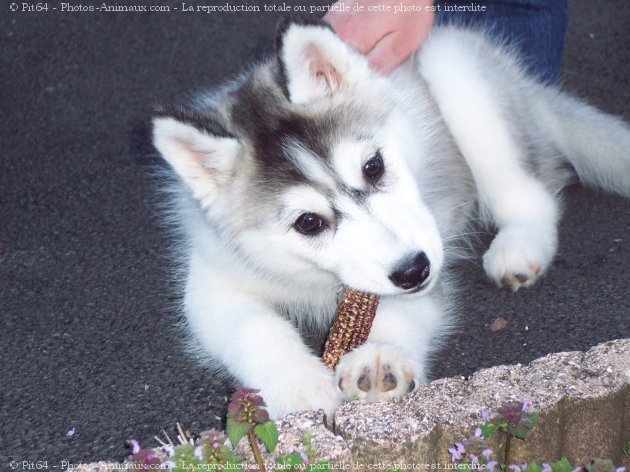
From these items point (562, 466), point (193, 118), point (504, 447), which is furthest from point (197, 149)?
point (562, 466)

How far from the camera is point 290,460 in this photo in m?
2.09

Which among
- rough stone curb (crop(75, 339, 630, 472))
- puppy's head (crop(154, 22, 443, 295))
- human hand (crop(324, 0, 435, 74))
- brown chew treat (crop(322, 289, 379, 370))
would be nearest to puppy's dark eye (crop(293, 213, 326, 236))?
puppy's head (crop(154, 22, 443, 295))

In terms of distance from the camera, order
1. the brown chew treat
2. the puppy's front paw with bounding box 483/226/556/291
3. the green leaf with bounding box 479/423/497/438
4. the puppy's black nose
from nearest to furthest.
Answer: the green leaf with bounding box 479/423/497/438 → the puppy's black nose → the brown chew treat → the puppy's front paw with bounding box 483/226/556/291

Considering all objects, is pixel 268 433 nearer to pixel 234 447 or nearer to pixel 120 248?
pixel 234 447

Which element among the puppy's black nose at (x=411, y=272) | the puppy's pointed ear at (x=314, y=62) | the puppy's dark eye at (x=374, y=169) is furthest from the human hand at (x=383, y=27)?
the puppy's black nose at (x=411, y=272)

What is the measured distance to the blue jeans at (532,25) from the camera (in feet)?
14.8

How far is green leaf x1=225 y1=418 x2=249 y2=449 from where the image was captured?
2.05m

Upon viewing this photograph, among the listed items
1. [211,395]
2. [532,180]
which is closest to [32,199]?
[211,395]

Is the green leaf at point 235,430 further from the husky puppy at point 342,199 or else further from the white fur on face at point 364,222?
the white fur on face at point 364,222

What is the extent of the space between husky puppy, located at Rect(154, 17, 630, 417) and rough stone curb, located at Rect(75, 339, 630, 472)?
1.07 ft

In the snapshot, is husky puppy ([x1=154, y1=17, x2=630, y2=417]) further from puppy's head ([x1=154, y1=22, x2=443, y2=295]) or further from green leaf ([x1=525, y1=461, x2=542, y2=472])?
green leaf ([x1=525, y1=461, x2=542, y2=472])

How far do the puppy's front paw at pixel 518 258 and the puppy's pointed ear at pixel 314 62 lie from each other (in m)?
0.92

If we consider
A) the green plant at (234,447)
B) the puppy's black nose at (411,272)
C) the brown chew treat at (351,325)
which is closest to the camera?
the green plant at (234,447)

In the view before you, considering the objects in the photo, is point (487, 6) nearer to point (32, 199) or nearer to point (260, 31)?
point (260, 31)
